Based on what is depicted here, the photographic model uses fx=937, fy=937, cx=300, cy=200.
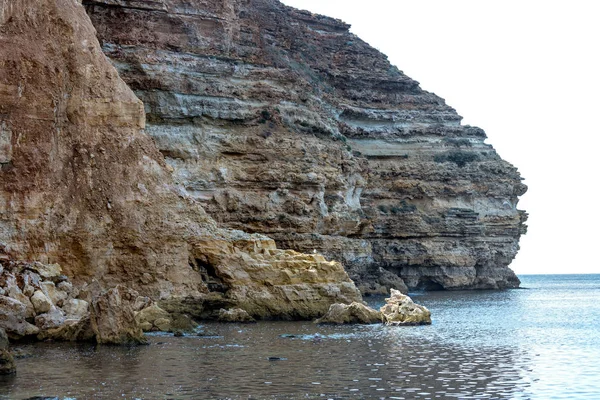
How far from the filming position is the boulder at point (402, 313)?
35.0 metres

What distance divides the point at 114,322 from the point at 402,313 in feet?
42.9

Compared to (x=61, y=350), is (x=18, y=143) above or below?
above

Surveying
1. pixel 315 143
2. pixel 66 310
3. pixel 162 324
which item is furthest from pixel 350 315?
pixel 315 143

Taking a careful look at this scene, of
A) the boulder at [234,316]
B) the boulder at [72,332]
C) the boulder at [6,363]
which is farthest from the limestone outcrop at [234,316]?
the boulder at [6,363]

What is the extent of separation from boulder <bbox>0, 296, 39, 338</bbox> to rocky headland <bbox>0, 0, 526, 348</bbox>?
1.7 inches

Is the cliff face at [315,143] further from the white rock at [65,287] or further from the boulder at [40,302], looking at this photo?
the boulder at [40,302]

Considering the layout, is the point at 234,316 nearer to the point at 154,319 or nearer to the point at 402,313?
the point at 154,319

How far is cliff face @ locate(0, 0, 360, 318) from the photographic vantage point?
32.1 meters

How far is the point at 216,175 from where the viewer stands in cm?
5069

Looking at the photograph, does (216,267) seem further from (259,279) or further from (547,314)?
(547,314)

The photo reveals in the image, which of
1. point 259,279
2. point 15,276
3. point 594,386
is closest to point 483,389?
point 594,386

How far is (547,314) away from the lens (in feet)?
156

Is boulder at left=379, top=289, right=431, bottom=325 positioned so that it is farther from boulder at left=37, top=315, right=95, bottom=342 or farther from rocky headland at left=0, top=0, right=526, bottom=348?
boulder at left=37, top=315, right=95, bottom=342

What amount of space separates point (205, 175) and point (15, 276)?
73.7ft
